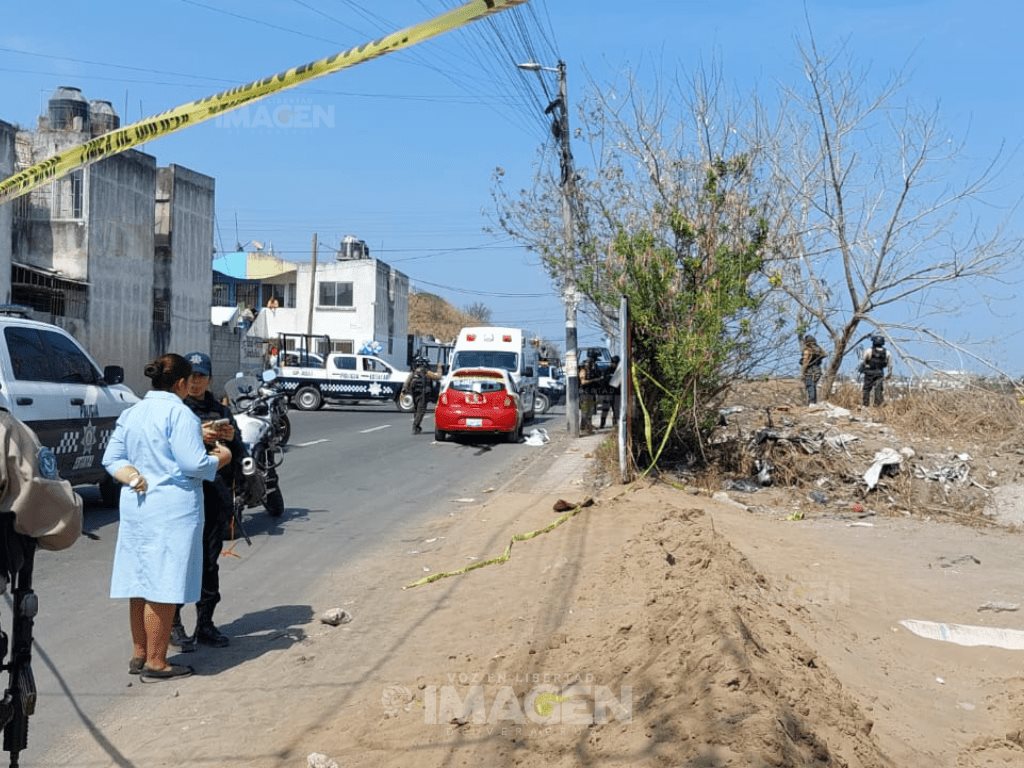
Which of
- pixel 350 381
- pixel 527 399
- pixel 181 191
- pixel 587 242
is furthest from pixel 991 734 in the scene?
pixel 181 191

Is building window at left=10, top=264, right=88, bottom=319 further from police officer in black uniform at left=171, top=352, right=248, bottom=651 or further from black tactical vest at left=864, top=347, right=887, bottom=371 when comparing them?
police officer in black uniform at left=171, top=352, right=248, bottom=651

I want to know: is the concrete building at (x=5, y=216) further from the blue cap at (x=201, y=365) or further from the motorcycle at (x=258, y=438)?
the blue cap at (x=201, y=365)

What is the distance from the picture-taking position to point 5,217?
2920 cm

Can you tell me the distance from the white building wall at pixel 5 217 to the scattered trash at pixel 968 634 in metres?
26.5

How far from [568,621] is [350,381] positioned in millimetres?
29002

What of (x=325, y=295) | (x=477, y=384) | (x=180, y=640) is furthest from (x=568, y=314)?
(x=325, y=295)

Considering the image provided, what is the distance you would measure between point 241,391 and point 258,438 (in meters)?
1.59

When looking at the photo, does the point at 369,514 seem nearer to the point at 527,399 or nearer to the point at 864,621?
the point at 864,621

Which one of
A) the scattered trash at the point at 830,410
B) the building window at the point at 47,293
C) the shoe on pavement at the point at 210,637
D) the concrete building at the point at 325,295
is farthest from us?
the concrete building at the point at 325,295

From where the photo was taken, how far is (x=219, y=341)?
148ft

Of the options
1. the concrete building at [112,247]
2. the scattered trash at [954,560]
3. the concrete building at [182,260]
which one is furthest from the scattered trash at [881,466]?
the concrete building at [182,260]

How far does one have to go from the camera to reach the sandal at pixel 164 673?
609 centimetres

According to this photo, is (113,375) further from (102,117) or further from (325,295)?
(325,295)

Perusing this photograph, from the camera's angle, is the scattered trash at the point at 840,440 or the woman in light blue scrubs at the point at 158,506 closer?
the woman in light blue scrubs at the point at 158,506
